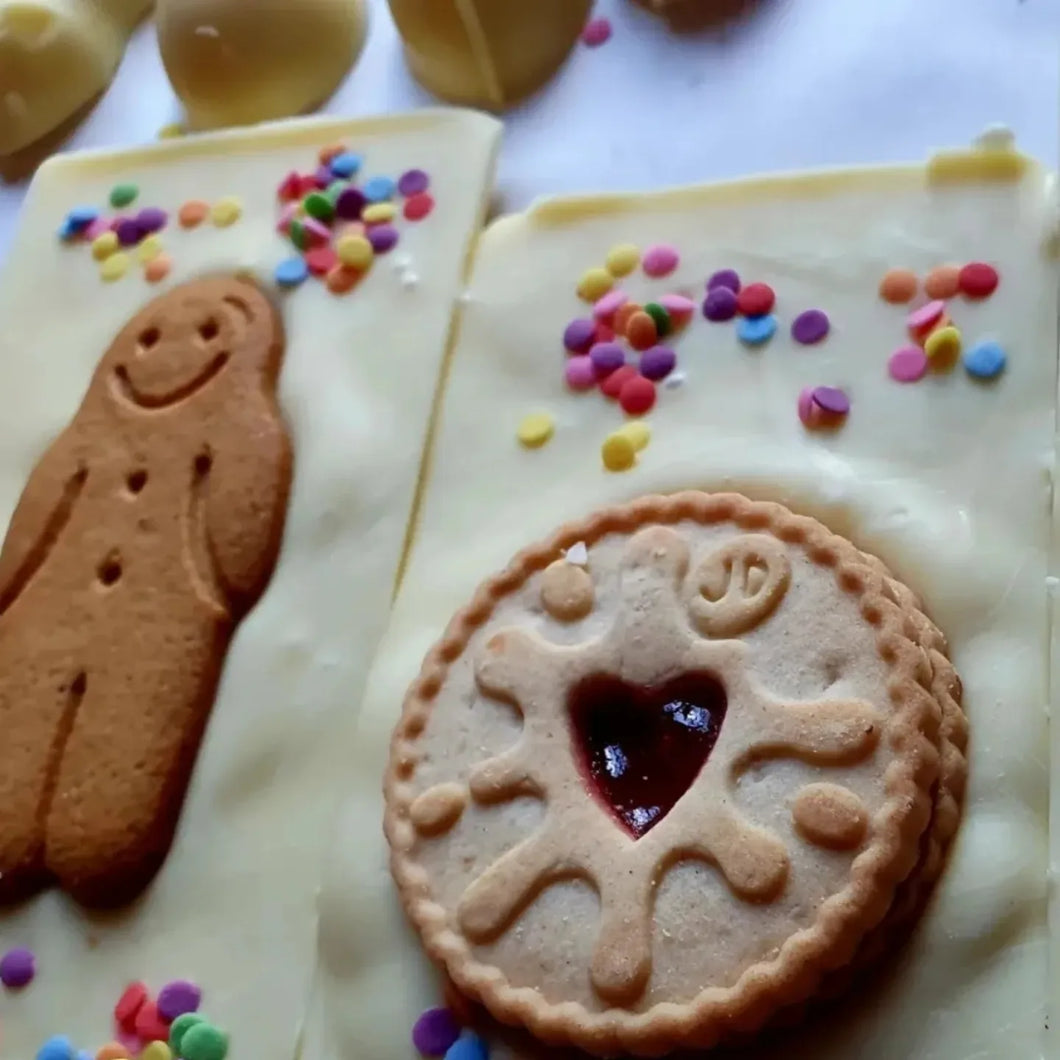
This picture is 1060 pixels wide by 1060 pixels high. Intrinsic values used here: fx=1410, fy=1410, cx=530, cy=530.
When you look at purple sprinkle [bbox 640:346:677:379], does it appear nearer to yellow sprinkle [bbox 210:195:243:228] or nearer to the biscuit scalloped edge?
the biscuit scalloped edge

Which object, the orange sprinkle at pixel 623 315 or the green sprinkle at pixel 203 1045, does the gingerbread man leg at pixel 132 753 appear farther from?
the orange sprinkle at pixel 623 315

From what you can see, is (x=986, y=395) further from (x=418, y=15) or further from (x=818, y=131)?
(x=418, y=15)

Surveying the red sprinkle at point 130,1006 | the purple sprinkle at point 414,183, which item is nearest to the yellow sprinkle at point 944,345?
the purple sprinkle at point 414,183

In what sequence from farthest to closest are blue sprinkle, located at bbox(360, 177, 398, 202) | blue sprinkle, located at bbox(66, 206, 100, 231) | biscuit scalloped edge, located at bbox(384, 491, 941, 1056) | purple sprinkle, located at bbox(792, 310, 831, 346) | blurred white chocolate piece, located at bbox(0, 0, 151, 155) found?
blurred white chocolate piece, located at bbox(0, 0, 151, 155) < blue sprinkle, located at bbox(66, 206, 100, 231) < blue sprinkle, located at bbox(360, 177, 398, 202) < purple sprinkle, located at bbox(792, 310, 831, 346) < biscuit scalloped edge, located at bbox(384, 491, 941, 1056)

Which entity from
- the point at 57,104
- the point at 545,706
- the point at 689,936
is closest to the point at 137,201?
the point at 57,104

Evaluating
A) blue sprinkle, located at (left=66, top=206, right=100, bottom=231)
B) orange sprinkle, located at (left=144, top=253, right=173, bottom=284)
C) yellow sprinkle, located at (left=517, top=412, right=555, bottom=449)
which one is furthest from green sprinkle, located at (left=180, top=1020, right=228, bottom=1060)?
blue sprinkle, located at (left=66, top=206, right=100, bottom=231)

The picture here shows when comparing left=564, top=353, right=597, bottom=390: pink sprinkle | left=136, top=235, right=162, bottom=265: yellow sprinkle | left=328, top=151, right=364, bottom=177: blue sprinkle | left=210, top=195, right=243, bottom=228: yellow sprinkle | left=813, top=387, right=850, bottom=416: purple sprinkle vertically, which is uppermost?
left=328, top=151, right=364, bottom=177: blue sprinkle
